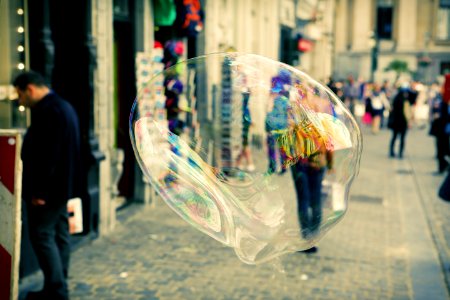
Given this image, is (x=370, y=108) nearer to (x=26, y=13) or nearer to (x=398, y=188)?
(x=398, y=188)

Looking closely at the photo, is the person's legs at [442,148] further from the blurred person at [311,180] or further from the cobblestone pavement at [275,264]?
the blurred person at [311,180]

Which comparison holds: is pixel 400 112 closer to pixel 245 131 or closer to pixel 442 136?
pixel 442 136

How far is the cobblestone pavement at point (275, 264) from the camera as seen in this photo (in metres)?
6.05

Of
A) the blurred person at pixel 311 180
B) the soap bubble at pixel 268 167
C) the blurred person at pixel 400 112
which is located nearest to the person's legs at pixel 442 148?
the blurred person at pixel 400 112

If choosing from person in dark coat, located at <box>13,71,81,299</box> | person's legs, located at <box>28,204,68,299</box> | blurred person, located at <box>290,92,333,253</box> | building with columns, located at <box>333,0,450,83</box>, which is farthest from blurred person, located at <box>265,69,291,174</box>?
building with columns, located at <box>333,0,450,83</box>

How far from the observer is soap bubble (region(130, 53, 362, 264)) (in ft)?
13.8

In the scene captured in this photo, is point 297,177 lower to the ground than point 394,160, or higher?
higher

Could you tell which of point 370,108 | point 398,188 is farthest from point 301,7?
point 398,188

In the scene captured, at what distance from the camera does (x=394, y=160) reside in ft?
52.2

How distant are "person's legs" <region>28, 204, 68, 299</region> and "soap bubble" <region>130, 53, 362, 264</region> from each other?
1372 millimetres

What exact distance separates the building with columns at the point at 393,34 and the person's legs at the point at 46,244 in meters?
54.2

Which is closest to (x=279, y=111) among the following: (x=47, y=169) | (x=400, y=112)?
(x=47, y=169)

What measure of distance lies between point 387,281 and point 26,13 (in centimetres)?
453

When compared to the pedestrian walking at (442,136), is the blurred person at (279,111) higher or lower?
higher
